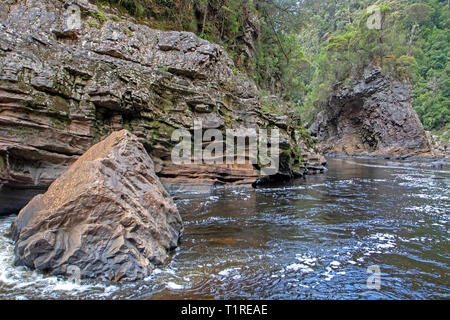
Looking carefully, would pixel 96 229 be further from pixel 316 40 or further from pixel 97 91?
pixel 316 40

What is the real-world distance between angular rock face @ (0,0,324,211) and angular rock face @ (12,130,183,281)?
3.59 m

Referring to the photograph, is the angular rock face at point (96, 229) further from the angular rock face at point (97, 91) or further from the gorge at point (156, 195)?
the angular rock face at point (97, 91)

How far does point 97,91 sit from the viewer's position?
8672 mm

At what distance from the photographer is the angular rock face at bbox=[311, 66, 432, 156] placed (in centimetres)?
3709

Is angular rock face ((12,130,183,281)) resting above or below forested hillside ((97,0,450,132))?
below

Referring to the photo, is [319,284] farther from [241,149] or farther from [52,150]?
[241,149]

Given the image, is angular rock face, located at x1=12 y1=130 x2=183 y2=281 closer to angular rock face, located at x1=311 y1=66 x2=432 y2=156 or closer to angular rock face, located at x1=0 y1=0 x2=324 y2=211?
angular rock face, located at x1=0 y1=0 x2=324 y2=211

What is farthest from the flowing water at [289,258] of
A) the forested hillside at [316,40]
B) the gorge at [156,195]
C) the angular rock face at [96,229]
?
the forested hillside at [316,40]

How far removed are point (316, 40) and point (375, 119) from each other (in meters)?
47.2

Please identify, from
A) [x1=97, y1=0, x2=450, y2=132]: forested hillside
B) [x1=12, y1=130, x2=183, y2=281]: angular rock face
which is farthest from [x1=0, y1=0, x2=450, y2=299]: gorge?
[x1=97, y1=0, x2=450, y2=132]: forested hillside

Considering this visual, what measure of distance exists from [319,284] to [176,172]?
306 inches

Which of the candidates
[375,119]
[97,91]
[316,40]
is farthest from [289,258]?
[316,40]

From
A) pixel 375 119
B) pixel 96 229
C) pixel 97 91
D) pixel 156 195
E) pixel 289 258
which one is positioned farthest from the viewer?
pixel 375 119

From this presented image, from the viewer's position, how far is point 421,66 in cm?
5262
